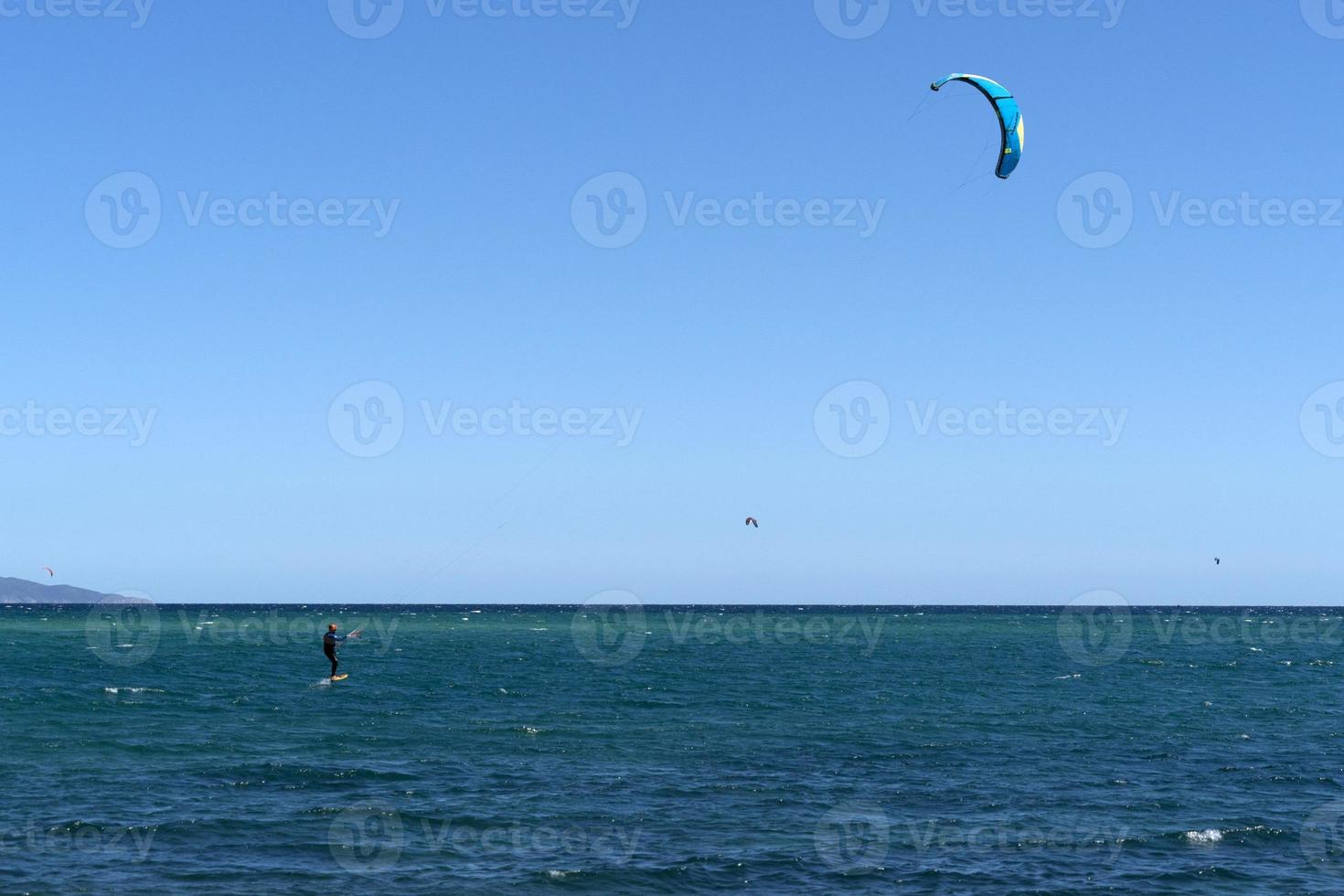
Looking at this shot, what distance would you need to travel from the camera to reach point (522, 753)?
35.3 meters

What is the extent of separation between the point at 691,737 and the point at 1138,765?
44.1ft

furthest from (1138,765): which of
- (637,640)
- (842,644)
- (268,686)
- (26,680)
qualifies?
(637,640)

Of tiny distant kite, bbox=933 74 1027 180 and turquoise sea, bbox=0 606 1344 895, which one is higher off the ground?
tiny distant kite, bbox=933 74 1027 180

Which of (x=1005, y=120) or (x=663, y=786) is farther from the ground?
(x=1005, y=120)

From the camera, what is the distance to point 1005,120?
3459cm

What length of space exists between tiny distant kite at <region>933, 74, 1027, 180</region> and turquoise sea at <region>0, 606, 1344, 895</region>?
1713 cm

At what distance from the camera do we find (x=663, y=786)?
30.3m

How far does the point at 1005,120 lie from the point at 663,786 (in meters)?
20.9

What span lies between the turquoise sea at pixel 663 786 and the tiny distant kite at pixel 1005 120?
17129 mm

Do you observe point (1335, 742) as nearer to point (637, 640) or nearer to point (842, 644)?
point (842, 644)

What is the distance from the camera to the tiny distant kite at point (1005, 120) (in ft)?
113

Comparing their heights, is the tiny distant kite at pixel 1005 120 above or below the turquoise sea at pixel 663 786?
above

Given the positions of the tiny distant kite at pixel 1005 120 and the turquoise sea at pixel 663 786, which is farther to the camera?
the tiny distant kite at pixel 1005 120

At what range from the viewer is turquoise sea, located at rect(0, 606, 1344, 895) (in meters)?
23.0
